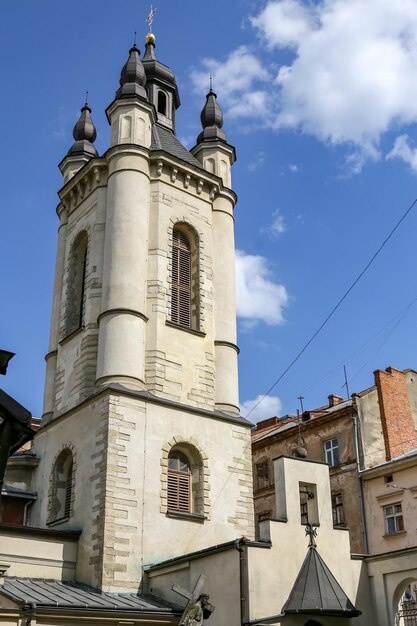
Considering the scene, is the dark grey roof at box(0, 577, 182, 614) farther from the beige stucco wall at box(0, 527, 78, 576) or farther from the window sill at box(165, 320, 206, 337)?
the window sill at box(165, 320, 206, 337)

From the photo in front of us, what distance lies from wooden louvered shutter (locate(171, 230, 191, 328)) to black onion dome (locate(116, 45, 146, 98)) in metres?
5.76

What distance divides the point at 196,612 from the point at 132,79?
21134 millimetres

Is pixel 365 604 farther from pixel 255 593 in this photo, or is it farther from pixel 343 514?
pixel 343 514

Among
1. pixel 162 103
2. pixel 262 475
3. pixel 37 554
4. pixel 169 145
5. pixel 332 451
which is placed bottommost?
pixel 37 554

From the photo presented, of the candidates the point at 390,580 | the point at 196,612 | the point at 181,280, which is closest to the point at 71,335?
the point at 181,280

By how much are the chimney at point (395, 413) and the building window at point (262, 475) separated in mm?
6935

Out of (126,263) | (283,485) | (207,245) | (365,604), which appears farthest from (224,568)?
(207,245)

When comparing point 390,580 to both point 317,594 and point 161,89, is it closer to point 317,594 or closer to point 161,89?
point 317,594

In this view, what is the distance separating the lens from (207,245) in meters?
27.7

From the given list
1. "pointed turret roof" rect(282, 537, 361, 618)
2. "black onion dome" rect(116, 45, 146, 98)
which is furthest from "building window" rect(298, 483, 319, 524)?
"black onion dome" rect(116, 45, 146, 98)

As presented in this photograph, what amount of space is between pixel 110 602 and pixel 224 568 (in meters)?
3.02

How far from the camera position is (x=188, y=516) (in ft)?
72.4

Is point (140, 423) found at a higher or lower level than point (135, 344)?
lower

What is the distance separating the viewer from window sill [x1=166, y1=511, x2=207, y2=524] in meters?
21.8
